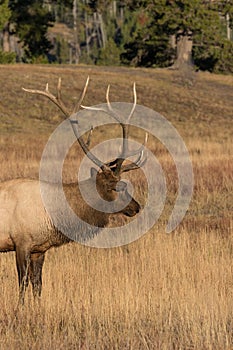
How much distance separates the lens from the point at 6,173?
55.4 ft

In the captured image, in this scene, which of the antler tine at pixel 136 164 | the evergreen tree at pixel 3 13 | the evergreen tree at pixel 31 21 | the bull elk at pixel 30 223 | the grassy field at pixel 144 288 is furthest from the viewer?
the evergreen tree at pixel 31 21

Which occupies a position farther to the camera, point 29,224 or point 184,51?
point 184,51

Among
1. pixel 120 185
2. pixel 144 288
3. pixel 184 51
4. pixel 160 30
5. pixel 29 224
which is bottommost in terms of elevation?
pixel 144 288

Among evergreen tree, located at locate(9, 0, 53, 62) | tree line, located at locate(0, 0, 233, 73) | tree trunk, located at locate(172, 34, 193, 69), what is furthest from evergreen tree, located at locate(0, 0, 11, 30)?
tree trunk, located at locate(172, 34, 193, 69)

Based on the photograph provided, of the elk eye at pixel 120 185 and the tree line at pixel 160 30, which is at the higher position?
the tree line at pixel 160 30

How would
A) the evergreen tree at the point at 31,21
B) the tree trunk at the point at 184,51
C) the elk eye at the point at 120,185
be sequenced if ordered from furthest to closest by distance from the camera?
the evergreen tree at the point at 31,21, the tree trunk at the point at 184,51, the elk eye at the point at 120,185

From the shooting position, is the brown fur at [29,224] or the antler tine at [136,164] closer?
the brown fur at [29,224]

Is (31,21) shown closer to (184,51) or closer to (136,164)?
(184,51)

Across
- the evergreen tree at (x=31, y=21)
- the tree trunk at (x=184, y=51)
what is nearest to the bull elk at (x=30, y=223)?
the tree trunk at (x=184, y=51)

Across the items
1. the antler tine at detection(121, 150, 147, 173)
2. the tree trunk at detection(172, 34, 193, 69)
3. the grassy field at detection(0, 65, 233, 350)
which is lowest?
the grassy field at detection(0, 65, 233, 350)

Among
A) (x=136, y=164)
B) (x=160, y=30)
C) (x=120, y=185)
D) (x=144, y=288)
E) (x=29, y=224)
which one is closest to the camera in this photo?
(x=29, y=224)

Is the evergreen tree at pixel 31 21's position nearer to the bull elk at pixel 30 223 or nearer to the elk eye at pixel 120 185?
the elk eye at pixel 120 185

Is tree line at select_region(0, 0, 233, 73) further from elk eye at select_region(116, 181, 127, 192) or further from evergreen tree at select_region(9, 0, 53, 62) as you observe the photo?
elk eye at select_region(116, 181, 127, 192)

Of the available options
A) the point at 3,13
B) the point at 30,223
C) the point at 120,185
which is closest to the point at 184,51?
the point at 3,13
